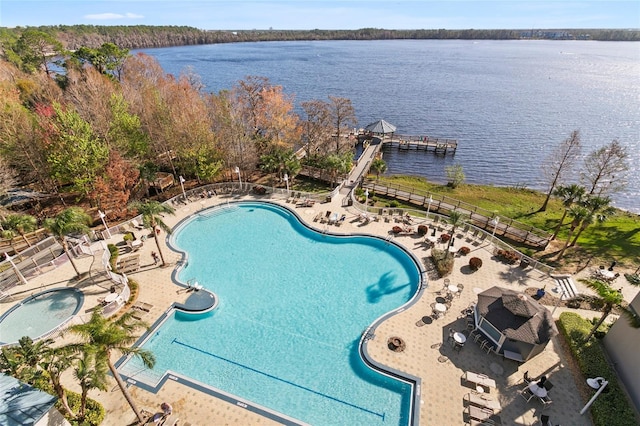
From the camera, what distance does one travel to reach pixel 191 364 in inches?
778

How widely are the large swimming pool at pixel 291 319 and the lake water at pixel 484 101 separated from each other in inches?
1294

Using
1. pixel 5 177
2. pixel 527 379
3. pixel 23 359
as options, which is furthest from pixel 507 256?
pixel 5 177

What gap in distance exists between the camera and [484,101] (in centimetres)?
9481

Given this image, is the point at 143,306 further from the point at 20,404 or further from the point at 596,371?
the point at 596,371

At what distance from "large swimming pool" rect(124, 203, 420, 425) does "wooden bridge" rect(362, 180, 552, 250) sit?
1188 cm

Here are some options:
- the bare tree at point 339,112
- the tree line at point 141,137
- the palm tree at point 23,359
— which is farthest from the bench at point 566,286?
the palm tree at point 23,359

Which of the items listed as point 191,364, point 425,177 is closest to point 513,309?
point 191,364

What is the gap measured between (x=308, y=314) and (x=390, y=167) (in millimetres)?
41129

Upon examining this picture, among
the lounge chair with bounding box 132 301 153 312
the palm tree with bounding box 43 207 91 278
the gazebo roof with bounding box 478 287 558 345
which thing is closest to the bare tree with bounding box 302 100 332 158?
the palm tree with bounding box 43 207 91 278

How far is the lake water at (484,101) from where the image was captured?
60000mm

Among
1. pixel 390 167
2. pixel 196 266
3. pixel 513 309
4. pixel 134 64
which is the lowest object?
pixel 390 167

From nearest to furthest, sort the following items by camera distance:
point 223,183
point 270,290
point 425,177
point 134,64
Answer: point 270,290 < point 223,183 < point 425,177 < point 134,64

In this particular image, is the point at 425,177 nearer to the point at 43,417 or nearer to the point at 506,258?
the point at 506,258

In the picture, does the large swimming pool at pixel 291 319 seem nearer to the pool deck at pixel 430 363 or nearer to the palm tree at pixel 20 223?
the pool deck at pixel 430 363
